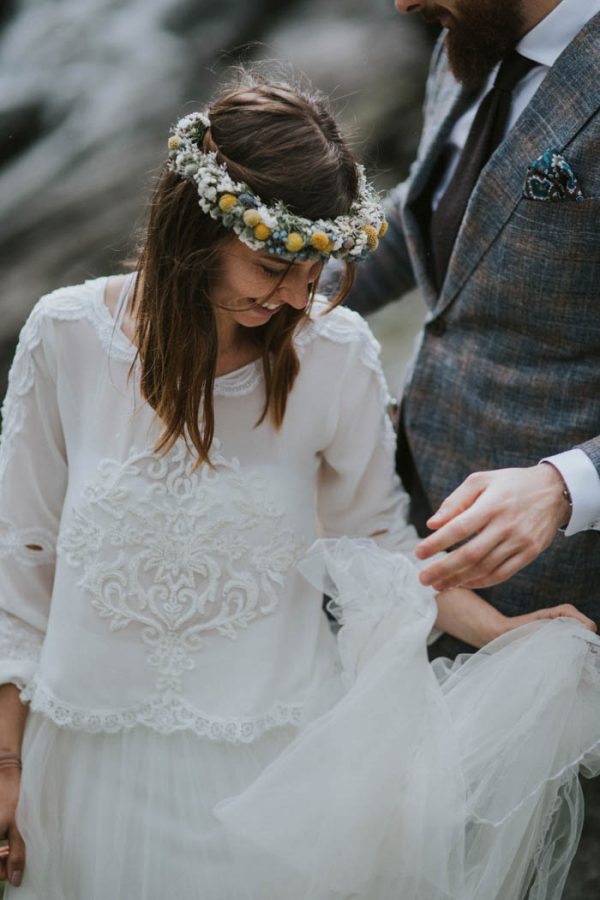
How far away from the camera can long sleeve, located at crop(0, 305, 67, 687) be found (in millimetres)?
1864

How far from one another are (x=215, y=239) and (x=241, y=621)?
67 centimetres

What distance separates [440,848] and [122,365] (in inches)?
38.0

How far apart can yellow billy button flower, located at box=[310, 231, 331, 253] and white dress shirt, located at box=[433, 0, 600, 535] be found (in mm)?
527

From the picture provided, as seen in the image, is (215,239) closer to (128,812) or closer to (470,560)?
(470,560)

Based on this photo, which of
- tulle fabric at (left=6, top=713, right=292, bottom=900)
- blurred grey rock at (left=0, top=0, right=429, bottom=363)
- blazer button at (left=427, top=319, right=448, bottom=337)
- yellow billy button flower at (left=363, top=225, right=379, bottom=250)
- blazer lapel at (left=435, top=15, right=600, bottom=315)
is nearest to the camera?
yellow billy button flower at (left=363, top=225, right=379, bottom=250)

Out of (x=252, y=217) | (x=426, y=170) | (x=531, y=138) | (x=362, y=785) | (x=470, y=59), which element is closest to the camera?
(x=252, y=217)

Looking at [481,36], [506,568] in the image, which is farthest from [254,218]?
[481,36]

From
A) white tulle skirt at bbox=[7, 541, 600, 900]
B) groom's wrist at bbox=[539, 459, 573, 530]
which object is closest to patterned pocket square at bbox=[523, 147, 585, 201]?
groom's wrist at bbox=[539, 459, 573, 530]

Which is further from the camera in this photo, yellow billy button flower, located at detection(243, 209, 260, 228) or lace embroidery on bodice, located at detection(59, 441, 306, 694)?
lace embroidery on bodice, located at detection(59, 441, 306, 694)

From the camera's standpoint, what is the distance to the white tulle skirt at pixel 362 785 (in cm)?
168

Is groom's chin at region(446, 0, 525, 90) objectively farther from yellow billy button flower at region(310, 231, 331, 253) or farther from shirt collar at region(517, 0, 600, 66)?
yellow billy button flower at region(310, 231, 331, 253)

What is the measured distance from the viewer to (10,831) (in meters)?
1.83

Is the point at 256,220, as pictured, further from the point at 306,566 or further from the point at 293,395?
the point at 306,566

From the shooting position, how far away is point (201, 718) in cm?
186
